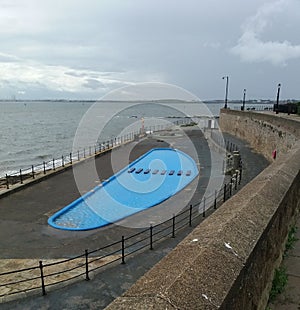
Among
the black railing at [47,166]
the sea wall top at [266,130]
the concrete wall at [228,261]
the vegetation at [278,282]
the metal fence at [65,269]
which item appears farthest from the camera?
the sea wall top at [266,130]

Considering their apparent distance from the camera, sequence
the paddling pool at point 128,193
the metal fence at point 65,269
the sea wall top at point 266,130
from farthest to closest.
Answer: the sea wall top at point 266,130
the paddling pool at point 128,193
the metal fence at point 65,269

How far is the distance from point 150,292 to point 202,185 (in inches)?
589

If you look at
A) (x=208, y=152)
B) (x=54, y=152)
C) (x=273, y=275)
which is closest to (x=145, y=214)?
(x=273, y=275)

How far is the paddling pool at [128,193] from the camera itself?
1224cm

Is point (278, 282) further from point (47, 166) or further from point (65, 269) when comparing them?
point (47, 166)

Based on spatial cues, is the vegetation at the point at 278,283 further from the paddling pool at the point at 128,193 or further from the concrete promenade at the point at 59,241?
the paddling pool at the point at 128,193

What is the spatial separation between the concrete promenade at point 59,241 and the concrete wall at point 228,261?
4112 millimetres

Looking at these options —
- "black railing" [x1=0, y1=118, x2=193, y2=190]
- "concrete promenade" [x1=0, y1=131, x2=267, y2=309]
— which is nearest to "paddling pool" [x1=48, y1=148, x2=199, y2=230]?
"concrete promenade" [x1=0, y1=131, x2=267, y2=309]

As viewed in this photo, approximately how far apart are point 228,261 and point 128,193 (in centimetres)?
1403

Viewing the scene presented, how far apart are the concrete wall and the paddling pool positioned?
8.28 meters

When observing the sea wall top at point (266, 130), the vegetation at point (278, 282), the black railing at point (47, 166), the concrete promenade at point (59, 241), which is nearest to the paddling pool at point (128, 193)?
the concrete promenade at point (59, 241)

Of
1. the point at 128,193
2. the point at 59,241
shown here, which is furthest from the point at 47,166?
the point at 59,241

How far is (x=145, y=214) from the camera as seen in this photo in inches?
503

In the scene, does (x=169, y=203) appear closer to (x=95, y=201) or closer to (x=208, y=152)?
(x=95, y=201)
